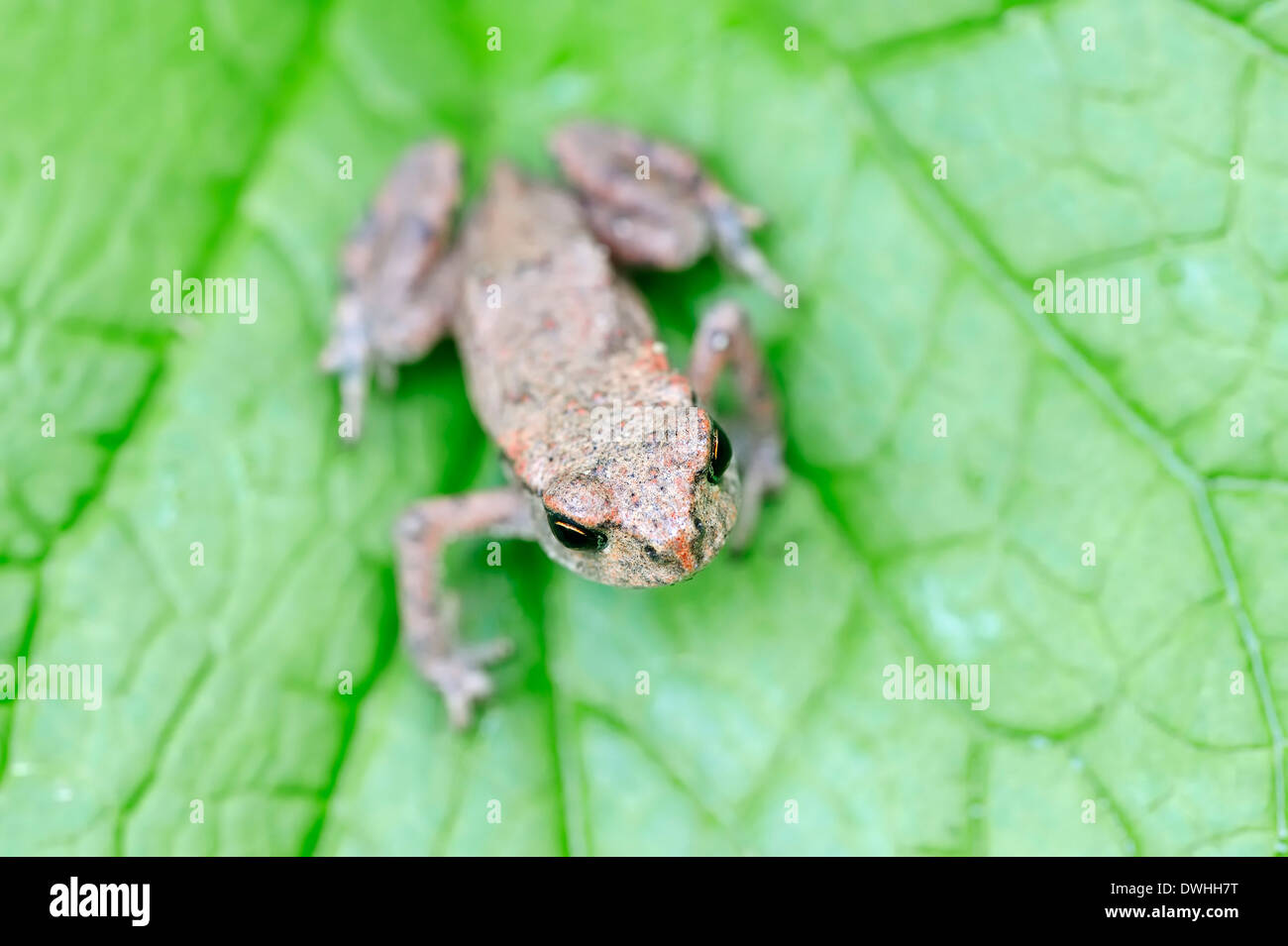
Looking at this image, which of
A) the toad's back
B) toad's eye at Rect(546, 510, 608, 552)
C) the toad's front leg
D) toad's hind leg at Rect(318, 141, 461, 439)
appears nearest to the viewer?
toad's eye at Rect(546, 510, 608, 552)

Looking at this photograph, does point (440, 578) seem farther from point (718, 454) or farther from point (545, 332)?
point (718, 454)

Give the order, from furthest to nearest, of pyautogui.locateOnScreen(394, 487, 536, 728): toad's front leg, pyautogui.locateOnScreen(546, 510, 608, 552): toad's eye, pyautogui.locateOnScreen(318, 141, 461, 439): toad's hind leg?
pyautogui.locateOnScreen(318, 141, 461, 439): toad's hind leg
pyautogui.locateOnScreen(394, 487, 536, 728): toad's front leg
pyautogui.locateOnScreen(546, 510, 608, 552): toad's eye

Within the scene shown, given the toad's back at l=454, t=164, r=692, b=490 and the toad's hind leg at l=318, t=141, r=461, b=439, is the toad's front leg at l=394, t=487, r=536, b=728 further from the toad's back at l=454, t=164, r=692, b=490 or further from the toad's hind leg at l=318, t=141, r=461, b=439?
the toad's hind leg at l=318, t=141, r=461, b=439

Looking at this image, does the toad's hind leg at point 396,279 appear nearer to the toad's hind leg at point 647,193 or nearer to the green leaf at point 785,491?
the green leaf at point 785,491

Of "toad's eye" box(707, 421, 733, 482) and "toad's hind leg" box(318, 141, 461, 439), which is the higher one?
"toad's hind leg" box(318, 141, 461, 439)

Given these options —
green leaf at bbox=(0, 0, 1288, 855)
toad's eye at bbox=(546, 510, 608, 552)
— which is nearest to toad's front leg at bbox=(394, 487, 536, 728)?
green leaf at bbox=(0, 0, 1288, 855)
